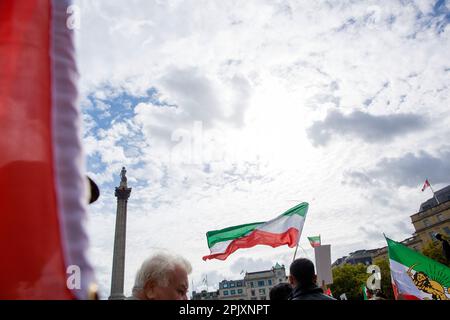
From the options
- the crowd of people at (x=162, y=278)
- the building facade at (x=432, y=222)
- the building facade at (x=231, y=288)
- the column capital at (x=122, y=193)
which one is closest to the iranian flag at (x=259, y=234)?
the crowd of people at (x=162, y=278)

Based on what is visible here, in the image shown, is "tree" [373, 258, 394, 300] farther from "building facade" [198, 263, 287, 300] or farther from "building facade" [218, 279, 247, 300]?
"building facade" [218, 279, 247, 300]

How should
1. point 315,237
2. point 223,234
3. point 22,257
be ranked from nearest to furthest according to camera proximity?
1. point 22,257
2. point 223,234
3. point 315,237

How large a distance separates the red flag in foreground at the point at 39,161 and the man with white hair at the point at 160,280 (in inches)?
39.0

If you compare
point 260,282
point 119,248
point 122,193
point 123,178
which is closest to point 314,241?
point 119,248

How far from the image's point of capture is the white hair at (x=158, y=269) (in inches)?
101

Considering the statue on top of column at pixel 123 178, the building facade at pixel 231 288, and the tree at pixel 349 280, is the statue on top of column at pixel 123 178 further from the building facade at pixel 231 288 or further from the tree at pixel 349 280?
the building facade at pixel 231 288

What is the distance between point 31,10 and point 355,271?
6725 centimetres

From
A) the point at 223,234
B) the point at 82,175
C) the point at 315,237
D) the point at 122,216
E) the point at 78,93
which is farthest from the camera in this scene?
the point at 122,216

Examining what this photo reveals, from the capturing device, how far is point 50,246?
158 centimetres

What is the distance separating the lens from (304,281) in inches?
176

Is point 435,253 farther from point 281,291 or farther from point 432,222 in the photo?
point 281,291

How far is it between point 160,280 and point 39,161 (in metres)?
1.31
